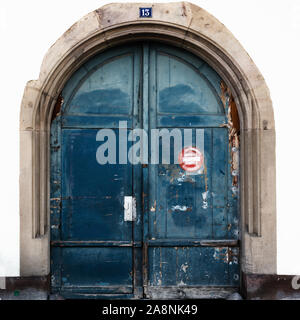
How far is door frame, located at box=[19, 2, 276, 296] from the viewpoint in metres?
3.51

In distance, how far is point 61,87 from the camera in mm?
3693

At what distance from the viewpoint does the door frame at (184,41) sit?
3.51m

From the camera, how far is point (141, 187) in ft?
12.4

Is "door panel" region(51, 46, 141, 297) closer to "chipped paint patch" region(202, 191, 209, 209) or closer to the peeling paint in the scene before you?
the peeling paint

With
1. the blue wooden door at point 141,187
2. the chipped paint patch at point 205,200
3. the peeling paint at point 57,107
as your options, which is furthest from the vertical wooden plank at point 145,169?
the peeling paint at point 57,107

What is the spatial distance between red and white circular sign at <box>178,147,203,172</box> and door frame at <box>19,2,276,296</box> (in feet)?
1.61

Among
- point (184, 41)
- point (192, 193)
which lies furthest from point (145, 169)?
point (184, 41)

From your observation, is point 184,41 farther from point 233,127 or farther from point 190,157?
point 190,157

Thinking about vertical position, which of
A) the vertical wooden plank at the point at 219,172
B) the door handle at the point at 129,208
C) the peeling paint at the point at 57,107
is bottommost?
the door handle at the point at 129,208

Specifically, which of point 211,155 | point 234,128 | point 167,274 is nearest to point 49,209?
point 167,274

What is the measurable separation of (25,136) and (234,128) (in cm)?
208

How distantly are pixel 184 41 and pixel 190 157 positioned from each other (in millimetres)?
1156

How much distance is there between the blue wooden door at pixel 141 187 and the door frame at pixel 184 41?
0.21 m

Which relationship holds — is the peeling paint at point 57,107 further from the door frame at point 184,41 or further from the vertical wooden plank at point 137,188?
the vertical wooden plank at point 137,188
